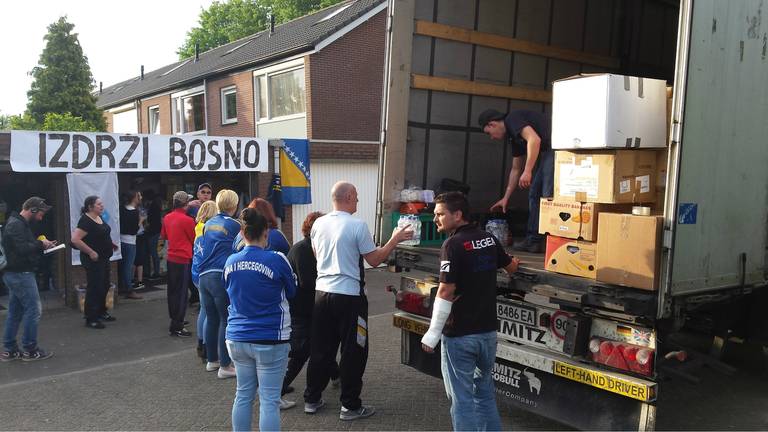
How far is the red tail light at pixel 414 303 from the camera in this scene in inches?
182

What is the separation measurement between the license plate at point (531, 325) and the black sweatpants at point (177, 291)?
4344 mm

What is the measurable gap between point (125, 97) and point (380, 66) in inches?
565

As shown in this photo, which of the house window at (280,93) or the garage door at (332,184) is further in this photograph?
the house window at (280,93)

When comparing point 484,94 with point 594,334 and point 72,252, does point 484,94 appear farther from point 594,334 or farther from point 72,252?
point 72,252

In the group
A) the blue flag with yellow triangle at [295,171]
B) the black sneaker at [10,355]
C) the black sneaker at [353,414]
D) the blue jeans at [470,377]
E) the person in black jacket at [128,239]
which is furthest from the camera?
the blue flag with yellow triangle at [295,171]

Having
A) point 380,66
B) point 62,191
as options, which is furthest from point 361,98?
point 62,191

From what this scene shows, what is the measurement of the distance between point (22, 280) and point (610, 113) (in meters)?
5.80

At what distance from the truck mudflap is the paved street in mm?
526

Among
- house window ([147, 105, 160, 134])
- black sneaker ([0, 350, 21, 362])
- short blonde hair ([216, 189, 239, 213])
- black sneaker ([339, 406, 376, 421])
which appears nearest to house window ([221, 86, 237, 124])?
house window ([147, 105, 160, 134])

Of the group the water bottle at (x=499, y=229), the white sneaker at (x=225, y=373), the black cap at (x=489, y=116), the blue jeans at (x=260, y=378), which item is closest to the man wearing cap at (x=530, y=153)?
the black cap at (x=489, y=116)

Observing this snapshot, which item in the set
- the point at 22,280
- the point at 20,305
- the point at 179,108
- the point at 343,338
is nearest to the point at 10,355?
the point at 20,305

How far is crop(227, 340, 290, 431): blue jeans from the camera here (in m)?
3.66

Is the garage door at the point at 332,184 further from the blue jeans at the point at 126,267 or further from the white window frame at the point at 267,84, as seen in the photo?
the blue jeans at the point at 126,267

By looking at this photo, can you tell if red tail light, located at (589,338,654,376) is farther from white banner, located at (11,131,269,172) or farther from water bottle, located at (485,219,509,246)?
white banner, located at (11,131,269,172)
